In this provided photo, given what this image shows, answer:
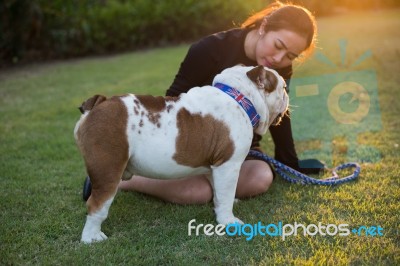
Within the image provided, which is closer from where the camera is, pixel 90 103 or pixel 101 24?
pixel 90 103

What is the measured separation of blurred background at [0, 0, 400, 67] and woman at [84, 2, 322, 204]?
763cm

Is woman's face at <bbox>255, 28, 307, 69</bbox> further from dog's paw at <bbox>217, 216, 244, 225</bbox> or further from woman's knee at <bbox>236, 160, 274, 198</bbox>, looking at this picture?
dog's paw at <bbox>217, 216, 244, 225</bbox>

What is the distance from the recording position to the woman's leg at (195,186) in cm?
376

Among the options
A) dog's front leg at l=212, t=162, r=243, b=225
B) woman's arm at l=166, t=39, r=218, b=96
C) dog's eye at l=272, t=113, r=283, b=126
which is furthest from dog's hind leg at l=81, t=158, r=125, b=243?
woman's arm at l=166, t=39, r=218, b=96

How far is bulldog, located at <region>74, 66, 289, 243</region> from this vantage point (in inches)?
116

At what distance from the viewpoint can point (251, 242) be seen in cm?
306

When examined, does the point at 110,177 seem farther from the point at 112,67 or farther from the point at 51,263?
the point at 112,67

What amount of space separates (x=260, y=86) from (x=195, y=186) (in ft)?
3.43

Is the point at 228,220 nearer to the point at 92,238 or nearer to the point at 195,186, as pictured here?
the point at 195,186

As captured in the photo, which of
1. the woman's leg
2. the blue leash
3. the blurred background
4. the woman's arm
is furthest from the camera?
the blurred background

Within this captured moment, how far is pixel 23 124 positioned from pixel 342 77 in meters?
5.21

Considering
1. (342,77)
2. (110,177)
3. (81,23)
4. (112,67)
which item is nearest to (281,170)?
(110,177)

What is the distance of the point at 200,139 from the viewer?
3119 millimetres

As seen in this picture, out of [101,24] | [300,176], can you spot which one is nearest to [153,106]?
[300,176]
